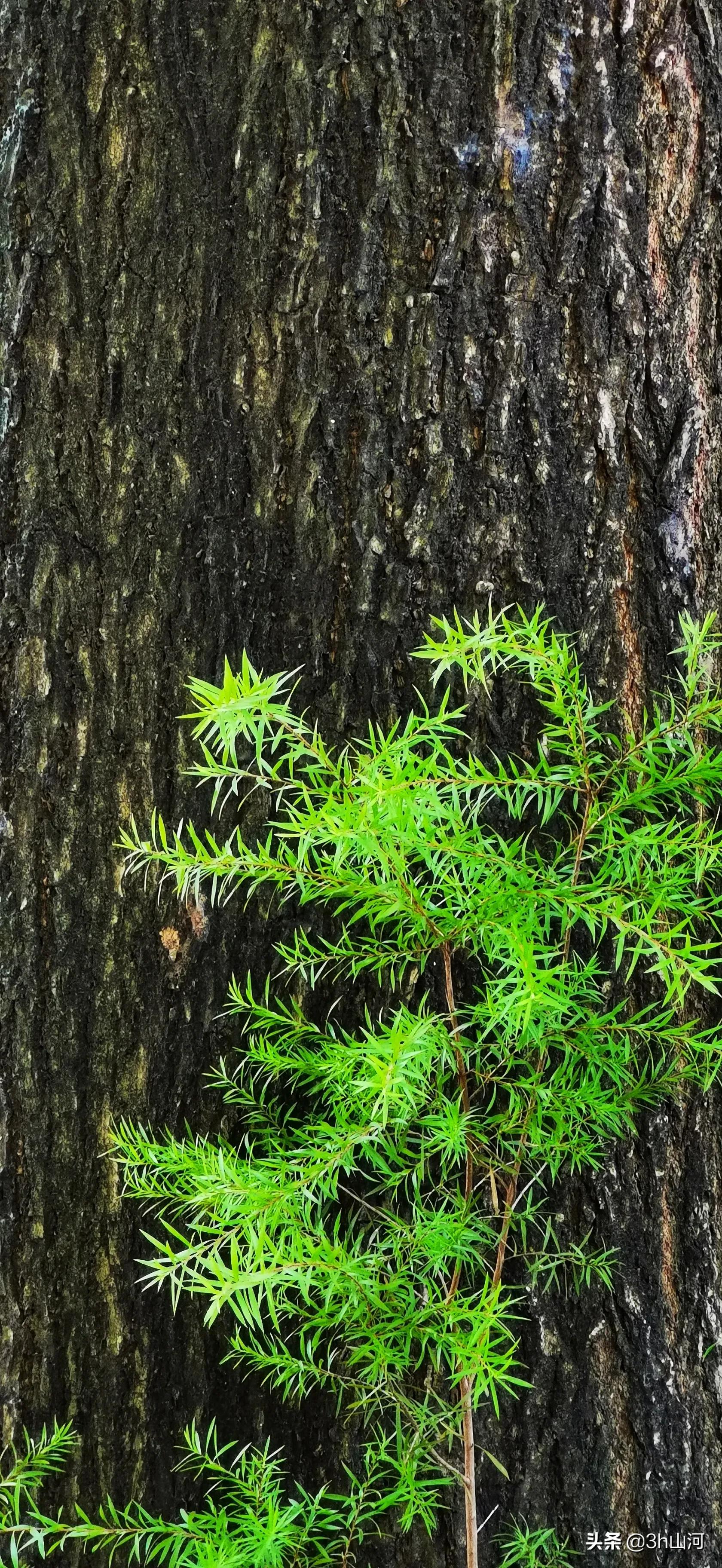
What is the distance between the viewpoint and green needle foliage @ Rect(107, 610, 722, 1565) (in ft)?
3.02

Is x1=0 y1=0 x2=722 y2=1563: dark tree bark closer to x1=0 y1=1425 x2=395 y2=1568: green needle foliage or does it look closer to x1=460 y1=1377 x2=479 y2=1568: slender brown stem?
x1=0 y1=1425 x2=395 y2=1568: green needle foliage

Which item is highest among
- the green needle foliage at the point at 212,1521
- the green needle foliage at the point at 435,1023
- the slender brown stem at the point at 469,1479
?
the green needle foliage at the point at 435,1023

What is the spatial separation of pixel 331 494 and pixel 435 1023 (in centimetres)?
59

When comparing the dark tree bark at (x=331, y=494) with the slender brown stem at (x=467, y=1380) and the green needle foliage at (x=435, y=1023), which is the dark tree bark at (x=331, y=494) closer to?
the green needle foliage at (x=435, y=1023)

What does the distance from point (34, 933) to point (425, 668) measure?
1.73 ft

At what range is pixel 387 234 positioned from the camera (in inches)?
48.4

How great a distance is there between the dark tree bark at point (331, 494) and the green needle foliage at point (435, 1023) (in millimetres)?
55

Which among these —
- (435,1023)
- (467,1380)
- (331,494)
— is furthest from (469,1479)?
(331,494)

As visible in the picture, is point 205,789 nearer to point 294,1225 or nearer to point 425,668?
point 425,668

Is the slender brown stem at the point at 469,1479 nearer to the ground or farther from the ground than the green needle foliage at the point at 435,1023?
nearer to the ground

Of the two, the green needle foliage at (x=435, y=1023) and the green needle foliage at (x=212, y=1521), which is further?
the green needle foliage at (x=212, y=1521)

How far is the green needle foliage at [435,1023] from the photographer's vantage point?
0.92 m

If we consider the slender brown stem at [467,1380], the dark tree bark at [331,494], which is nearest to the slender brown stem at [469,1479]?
the slender brown stem at [467,1380]

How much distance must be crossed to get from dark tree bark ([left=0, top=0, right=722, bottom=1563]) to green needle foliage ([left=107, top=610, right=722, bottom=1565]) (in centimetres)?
5
